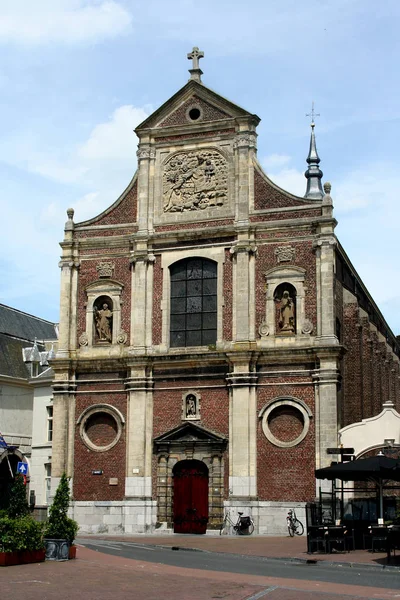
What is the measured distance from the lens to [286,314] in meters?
34.3

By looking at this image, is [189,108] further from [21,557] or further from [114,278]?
[21,557]

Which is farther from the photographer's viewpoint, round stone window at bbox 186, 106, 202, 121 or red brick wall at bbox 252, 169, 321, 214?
round stone window at bbox 186, 106, 202, 121

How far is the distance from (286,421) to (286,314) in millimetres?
4149

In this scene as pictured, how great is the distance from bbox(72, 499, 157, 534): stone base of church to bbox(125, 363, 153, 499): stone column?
0.42 meters

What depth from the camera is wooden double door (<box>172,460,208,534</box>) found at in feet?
112

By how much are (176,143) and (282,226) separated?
6.22 m

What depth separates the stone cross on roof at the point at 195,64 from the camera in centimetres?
3804

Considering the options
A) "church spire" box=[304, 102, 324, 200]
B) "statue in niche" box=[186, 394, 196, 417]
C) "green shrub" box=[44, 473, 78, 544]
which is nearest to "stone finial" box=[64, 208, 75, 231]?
"statue in niche" box=[186, 394, 196, 417]

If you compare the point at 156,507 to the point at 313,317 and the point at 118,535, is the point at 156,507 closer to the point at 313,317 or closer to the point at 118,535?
the point at 118,535

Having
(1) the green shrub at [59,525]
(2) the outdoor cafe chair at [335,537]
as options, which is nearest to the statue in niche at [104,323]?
(2) the outdoor cafe chair at [335,537]

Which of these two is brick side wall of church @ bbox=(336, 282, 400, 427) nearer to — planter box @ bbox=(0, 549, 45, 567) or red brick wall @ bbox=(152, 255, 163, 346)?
red brick wall @ bbox=(152, 255, 163, 346)

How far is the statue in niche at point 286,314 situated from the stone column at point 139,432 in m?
5.85

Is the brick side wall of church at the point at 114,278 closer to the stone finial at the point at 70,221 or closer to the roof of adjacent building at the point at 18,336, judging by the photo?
the stone finial at the point at 70,221

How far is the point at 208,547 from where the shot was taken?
88.7 ft
